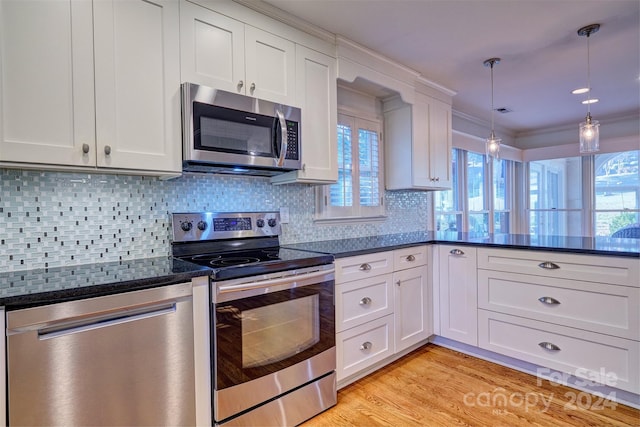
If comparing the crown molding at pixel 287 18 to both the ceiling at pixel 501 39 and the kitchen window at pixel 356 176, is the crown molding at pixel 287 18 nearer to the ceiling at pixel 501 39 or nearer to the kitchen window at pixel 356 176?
the ceiling at pixel 501 39

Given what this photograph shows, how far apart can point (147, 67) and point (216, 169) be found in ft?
2.05

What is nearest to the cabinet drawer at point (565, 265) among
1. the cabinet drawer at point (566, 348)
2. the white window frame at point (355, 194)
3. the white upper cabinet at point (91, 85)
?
the cabinet drawer at point (566, 348)

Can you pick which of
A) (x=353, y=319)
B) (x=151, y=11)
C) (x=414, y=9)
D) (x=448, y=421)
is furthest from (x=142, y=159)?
(x=448, y=421)

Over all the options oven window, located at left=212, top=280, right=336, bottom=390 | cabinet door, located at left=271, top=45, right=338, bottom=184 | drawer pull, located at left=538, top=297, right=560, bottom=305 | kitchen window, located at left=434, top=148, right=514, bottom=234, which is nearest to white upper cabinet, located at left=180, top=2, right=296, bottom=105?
cabinet door, located at left=271, top=45, right=338, bottom=184

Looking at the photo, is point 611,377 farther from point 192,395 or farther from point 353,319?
point 192,395

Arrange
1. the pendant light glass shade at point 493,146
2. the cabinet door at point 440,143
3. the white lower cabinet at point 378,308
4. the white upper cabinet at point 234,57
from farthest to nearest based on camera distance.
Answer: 1. the cabinet door at point 440,143
2. the pendant light glass shade at point 493,146
3. the white lower cabinet at point 378,308
4. the white upper cabinet at point 234,57

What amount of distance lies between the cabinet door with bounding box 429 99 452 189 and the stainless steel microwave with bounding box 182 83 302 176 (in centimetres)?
166

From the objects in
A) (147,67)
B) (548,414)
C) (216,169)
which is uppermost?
(147,67)

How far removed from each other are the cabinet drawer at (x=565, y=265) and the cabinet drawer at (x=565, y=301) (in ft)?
0.12

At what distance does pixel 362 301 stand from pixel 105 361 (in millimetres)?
1453

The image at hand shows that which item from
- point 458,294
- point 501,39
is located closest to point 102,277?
point 458,294

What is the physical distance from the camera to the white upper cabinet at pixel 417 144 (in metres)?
3.10

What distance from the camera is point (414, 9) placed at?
2.05 m

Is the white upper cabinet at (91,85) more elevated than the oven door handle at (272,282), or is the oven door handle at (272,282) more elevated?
the white upper cabinet at (91,85)
